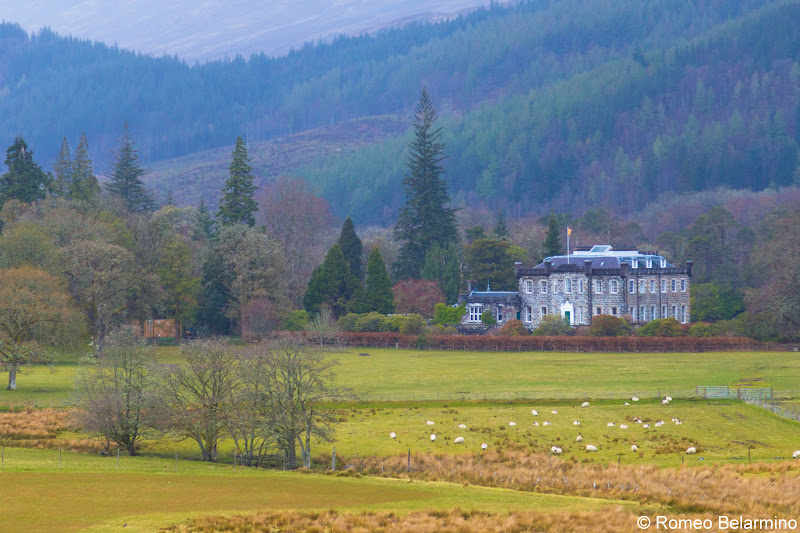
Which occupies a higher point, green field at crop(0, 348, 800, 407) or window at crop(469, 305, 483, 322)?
window at crop(469, 305, 483, 322)

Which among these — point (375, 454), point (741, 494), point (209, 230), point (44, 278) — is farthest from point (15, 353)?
point (209, 230)

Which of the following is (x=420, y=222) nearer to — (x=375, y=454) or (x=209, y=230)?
(x=209, y=230)

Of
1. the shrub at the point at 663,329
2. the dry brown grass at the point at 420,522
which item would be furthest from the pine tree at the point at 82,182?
the dry brown grass at the point at 420,522

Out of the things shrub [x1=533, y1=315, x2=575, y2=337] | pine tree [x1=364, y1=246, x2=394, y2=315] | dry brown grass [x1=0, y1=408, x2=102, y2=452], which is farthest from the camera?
pine tree [x1=364, y1=246, x2=394, y2=315]

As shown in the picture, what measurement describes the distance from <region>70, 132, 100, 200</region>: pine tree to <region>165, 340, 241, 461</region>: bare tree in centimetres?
7493

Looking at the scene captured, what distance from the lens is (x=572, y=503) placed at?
1471 inches

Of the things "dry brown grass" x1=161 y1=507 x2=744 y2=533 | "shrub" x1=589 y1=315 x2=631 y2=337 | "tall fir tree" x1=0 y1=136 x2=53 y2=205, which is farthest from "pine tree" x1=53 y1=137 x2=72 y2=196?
"dry brown grass" x1=161 y1=507 x2=744 y2=533

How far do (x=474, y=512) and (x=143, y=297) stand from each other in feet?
247

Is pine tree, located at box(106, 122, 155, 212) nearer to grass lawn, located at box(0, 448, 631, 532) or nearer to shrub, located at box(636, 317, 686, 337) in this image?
shrub, located at box(636, 317, 686, 337)

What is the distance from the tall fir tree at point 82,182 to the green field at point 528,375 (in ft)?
119

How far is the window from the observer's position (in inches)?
4619

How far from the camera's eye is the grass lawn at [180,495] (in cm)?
3378

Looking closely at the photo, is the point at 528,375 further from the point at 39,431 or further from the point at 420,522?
the point at 420,522

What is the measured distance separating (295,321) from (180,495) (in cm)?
7195
